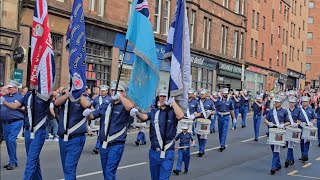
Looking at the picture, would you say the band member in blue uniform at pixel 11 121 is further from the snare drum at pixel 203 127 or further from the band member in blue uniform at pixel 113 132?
the snare drum at pixel 203 127

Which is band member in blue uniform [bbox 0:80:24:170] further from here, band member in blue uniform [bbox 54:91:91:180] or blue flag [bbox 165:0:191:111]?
blue flag [bbox 165:0:191:111]

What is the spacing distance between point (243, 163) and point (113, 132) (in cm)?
709

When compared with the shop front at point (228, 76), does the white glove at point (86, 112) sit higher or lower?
lower

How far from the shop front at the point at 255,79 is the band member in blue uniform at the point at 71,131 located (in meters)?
42.3

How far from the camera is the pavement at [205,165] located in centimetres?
1220

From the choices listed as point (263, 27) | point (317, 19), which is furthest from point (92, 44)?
point (317, 19)

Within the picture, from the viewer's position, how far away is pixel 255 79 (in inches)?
2096

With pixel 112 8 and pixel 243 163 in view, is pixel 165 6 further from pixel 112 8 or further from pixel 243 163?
pixel 243 163

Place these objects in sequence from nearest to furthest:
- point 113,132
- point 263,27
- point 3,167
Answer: point 113,132 < point 3,167 < point 263,27

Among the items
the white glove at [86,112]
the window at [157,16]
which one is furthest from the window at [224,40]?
the white glove at [86,112]

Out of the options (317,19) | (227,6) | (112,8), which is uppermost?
(317,19)

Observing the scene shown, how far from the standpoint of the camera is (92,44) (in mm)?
26609

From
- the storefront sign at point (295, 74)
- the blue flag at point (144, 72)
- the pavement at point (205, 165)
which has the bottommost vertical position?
the pavement at point (205, 165)

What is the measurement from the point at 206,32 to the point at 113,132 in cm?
3272
